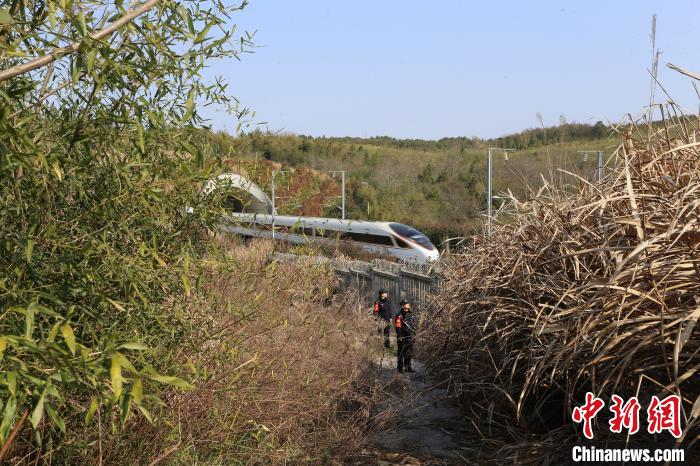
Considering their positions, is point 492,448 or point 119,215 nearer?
point 119,215

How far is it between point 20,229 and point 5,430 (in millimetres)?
1765

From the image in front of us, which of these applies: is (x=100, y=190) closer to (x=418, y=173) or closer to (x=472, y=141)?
(x=418, y=173)

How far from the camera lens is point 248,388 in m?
5.88

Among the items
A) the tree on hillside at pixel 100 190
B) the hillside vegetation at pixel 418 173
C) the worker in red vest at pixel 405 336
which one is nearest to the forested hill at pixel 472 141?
the hillside vegetation at pixel 418 173

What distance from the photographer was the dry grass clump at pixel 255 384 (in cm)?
534

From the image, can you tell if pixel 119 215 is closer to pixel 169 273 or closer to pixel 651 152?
pixel 169 273

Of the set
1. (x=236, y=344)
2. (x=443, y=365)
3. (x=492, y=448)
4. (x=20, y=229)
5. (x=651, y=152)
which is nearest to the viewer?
(x=20, y=229)

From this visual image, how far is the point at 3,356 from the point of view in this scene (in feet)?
9.61

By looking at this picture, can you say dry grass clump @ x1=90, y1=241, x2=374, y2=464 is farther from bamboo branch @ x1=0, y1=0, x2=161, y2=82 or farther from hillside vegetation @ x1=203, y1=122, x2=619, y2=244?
hillside vegetation @ x1=203, y1=122, x2=619, y2=244

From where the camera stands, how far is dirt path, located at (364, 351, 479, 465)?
800 cm

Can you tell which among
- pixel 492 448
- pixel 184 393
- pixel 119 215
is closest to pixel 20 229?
pixel 119 215

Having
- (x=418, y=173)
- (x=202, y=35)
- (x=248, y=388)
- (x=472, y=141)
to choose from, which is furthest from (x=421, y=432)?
(x=472, y=141)

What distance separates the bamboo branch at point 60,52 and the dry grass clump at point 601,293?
9.11 ft

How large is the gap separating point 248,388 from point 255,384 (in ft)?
0.52
